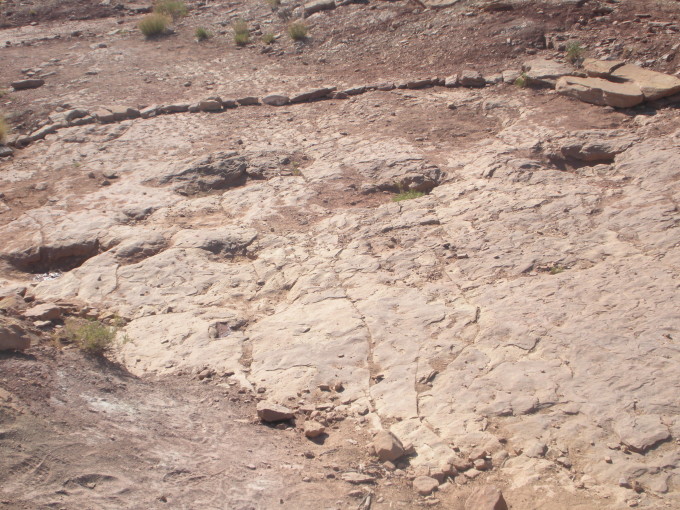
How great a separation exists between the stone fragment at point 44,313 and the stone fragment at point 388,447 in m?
2.17

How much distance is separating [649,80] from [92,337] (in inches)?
197

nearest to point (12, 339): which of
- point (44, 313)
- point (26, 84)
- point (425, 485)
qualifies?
point (44, 313)

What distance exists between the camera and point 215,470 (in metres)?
2.61

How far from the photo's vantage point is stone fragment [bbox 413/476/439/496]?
260 cm

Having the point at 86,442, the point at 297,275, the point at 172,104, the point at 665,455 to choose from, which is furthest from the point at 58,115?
the point at 665,455

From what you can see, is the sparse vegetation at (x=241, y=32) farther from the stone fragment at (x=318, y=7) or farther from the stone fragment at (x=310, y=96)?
the stone fragment at (x=310, y=96)

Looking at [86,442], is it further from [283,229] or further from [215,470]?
[283,229]

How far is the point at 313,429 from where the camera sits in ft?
9.86

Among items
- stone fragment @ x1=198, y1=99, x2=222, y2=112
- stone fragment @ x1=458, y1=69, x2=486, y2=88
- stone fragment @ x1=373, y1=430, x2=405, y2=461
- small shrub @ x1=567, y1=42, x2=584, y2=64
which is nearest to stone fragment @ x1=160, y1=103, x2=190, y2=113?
stone fragment @ x1=198, y1=99, x2=222, y2=112

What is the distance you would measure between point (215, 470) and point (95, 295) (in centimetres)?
208

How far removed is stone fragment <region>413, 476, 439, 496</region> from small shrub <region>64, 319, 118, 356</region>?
6.13 ft

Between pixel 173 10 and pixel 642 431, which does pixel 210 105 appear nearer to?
pixel 173 10

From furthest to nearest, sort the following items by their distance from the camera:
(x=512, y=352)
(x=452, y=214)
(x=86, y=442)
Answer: (x=452, y=214) < (x=512, y=352) < (x=86, y=442)

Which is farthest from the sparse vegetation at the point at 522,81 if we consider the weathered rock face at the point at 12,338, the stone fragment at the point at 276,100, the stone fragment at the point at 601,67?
the weathered rock face at the point at 12,338
